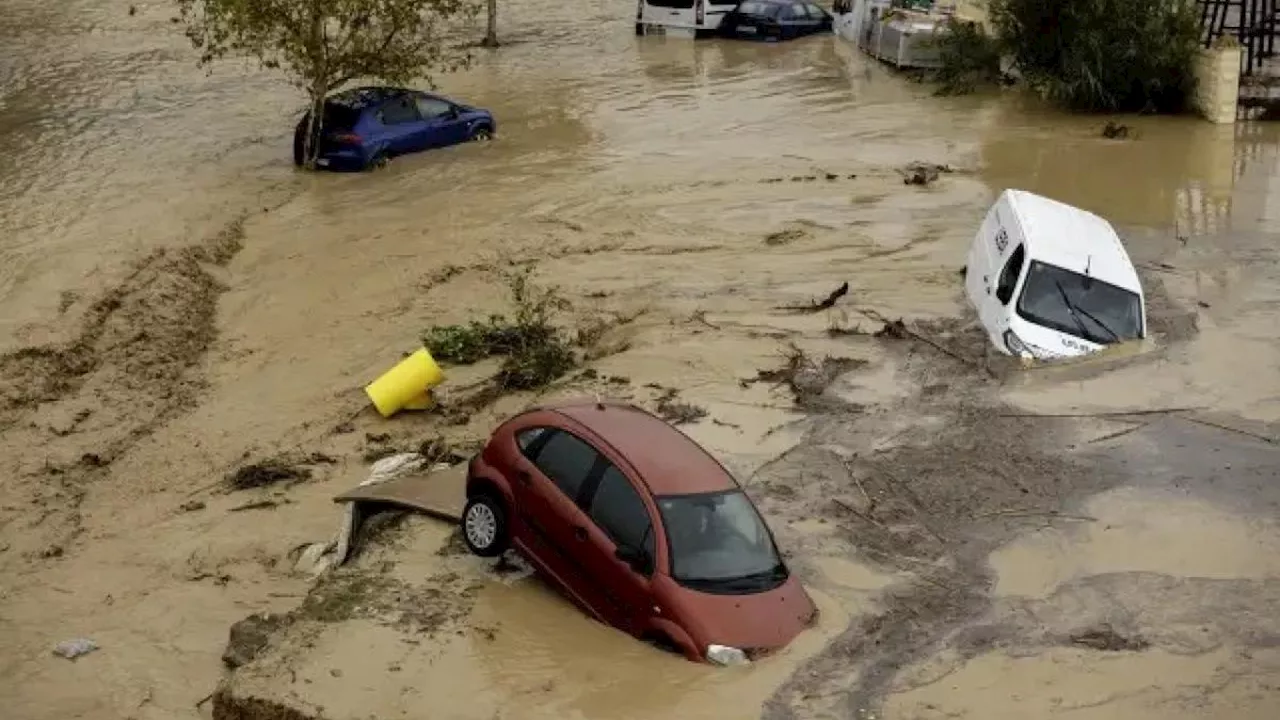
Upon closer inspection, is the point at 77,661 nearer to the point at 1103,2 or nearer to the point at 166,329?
the point at 166,329

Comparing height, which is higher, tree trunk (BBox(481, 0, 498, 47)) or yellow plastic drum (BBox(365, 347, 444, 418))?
tree trunk (BBox(481, 0, 498, 47))

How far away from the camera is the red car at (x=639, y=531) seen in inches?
425

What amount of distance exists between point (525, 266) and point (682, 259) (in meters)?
1.99

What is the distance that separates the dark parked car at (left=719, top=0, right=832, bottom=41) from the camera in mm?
38531

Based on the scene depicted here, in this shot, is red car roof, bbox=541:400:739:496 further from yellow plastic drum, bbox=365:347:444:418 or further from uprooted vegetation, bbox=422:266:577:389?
uprooted vegetation, bbox=422:266:577:389

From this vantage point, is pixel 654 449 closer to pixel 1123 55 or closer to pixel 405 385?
pixel 405 385

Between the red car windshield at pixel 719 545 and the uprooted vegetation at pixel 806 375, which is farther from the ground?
the red car windshield at pixel 719 545

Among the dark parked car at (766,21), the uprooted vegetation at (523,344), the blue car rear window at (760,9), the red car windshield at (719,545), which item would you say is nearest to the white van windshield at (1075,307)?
the uprooted vegetation at (523,344)

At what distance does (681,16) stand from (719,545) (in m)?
29.3

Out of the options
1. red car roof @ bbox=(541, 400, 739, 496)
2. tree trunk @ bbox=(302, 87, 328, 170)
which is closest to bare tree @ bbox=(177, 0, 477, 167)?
tree trunk @ bbox=(302, 87, 328, 170)

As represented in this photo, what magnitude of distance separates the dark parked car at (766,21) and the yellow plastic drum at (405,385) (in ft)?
77.8

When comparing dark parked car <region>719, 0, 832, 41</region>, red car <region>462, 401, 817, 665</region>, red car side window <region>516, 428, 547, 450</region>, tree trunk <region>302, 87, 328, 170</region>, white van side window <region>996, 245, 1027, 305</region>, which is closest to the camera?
red car <region>462, 401, 817, 665</region>

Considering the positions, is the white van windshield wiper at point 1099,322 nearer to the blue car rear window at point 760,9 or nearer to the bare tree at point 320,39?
the bare tree at point 320,39

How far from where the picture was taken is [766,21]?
1518 inches
